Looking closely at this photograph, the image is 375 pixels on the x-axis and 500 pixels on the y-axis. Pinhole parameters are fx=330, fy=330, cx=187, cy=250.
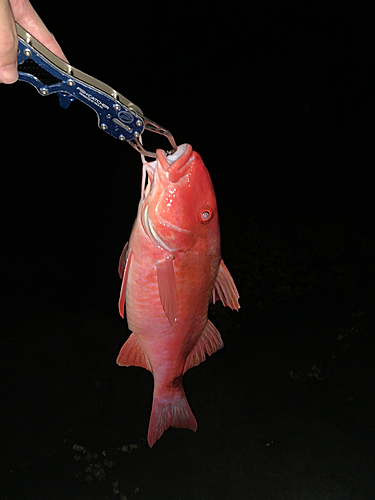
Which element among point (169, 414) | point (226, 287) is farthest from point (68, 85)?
point (169, 414)

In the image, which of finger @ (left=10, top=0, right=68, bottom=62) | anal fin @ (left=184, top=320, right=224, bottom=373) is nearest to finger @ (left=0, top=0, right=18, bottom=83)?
finger @ (left=10, top=0, right=68, bottom=62)

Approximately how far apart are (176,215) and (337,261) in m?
1.76

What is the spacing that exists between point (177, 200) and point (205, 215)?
0.37ft

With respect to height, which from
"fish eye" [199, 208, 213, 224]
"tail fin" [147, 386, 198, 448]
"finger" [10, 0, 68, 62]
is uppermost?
"finger" [10, 0, 68, 62]

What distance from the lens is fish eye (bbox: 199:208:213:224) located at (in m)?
0.96

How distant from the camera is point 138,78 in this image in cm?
186

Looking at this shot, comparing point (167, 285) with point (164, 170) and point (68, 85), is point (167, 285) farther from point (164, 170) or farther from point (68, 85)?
point (68, 85)

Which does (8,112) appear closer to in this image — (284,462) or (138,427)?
(138,427)

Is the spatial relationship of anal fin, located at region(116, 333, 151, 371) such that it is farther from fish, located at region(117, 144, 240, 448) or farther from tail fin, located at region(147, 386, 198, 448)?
tail fin, located at region(147, 386, 198, 448)

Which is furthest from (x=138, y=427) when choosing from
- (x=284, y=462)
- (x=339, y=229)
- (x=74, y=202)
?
(x=339, y=229)

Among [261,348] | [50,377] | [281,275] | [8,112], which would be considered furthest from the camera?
[281,275]

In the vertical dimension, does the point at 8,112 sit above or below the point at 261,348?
above

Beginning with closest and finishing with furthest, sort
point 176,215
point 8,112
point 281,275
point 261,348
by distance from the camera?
1. point 176,215
2. point 8,112
3. point 261,348
4. point 281,275

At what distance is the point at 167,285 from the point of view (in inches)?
37.0
